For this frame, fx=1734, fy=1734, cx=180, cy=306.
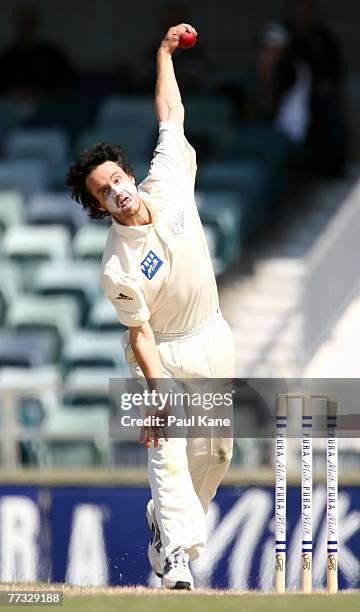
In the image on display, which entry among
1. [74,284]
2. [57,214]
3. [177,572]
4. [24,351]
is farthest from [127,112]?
[177,572]

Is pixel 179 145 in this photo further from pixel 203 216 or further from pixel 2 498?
pixel 203 216

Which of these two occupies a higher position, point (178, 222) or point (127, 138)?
point (127, 138)

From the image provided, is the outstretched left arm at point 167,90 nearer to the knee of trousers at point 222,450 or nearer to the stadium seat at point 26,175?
the knee of trousers at point 222,450

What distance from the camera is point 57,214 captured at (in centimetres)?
1221

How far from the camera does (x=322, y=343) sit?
10773 millimetres

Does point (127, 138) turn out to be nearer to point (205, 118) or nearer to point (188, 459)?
point (205, 118)

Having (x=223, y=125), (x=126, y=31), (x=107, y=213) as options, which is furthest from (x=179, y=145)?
(x=126, y=31)

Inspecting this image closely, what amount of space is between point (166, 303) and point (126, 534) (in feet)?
5.30

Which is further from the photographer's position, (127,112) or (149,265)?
(127,112)

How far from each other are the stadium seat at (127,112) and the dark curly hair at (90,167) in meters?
7.08

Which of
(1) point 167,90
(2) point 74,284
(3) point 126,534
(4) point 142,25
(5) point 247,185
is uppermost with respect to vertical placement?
(4) point 142,25

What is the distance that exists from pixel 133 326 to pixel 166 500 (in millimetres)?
606

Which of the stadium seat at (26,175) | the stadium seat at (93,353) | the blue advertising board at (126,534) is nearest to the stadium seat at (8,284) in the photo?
the stadium seat at (93,353)

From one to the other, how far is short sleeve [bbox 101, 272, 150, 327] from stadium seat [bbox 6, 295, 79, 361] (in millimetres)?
5094
